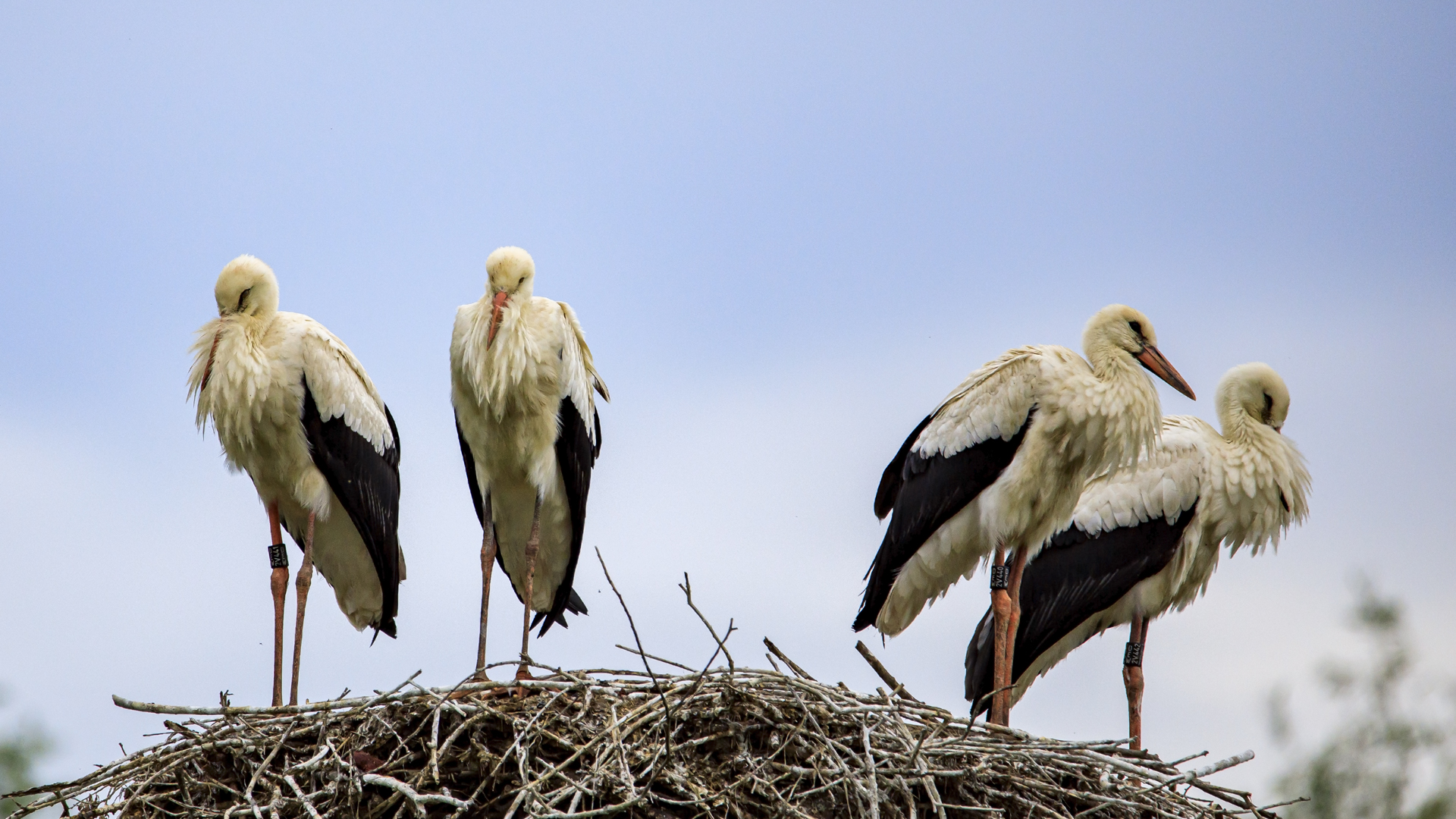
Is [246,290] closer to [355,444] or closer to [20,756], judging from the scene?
[355,444]

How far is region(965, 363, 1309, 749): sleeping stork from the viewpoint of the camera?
21.0ft

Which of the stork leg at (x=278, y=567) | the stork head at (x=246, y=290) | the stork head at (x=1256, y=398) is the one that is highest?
the stork head at (x=1256, y=398)

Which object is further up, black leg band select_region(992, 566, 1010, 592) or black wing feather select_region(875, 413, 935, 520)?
black wing feather select_region(875, 413, 935, 520)

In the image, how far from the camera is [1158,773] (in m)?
4.35

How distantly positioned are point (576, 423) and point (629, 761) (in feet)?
6.24

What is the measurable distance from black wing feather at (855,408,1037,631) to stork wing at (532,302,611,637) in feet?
4.15

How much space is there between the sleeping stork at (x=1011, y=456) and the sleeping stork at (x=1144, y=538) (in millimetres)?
493

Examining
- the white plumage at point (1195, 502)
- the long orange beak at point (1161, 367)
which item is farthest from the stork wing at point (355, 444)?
the long orange beak at point (1161, 367)

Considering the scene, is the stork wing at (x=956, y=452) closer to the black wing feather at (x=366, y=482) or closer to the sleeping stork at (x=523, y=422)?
the sleeping stork at (x=523, y=422)

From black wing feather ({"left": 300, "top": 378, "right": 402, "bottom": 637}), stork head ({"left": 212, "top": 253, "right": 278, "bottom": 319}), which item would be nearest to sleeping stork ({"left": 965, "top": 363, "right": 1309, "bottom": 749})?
black wing feather ({"left": 300, "top": 378, "right": 402, "bottom": 637})

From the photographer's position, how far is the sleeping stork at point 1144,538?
6.40m

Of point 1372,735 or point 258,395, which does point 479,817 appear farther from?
point 1372,735

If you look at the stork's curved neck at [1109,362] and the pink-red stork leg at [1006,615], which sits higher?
the stork's curved neck at [1109,362]

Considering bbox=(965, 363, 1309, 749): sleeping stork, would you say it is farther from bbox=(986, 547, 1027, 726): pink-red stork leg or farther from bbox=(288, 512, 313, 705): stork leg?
bbox=(288, 512, 313, 705): stork leg
